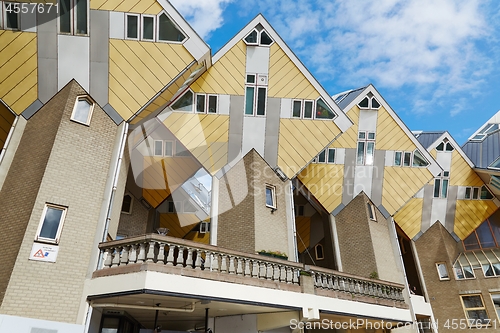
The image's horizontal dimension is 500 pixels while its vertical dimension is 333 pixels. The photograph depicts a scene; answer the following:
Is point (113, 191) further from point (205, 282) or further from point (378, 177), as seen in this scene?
point (378, 177)

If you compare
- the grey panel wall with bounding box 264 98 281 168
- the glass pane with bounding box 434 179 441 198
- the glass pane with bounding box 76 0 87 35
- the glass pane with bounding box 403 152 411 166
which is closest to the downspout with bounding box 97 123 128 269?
the glass pane with bounding box 76 0 87 35

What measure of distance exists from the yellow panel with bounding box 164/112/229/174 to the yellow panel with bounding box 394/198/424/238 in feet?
48.3

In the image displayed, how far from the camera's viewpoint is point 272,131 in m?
19.4

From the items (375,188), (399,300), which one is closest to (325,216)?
(375,188)

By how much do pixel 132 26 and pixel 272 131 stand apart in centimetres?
805

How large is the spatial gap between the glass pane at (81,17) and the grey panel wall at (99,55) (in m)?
0.25

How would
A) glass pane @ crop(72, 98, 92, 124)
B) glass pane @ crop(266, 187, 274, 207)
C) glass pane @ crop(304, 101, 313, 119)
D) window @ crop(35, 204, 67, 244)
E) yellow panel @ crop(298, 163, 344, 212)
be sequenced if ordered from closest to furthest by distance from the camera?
window @ crop(35, 204, 67, 244) → glass pane @ crop(72, 98, 92, 124) → glass pane @ crop(266, 187, 274, 207) → glass pane @ crop(304, 101, 313, 119) → yellow panel @ crop(298, 163, 344, 212)

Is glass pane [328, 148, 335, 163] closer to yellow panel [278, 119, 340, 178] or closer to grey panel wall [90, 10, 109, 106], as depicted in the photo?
yellow panel [278, 119, 340, 178]

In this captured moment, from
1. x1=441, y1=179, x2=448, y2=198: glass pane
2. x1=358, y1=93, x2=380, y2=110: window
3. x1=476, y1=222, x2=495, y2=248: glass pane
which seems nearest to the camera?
x1=358, y1=93, x2=380, y2=110: window

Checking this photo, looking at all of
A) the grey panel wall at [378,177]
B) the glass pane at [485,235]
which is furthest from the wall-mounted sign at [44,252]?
the glass pane at [485,235]

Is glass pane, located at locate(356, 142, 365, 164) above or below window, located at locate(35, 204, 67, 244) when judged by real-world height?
above

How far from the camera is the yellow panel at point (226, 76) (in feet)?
61.0

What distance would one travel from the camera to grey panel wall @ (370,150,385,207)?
2355 centimetres

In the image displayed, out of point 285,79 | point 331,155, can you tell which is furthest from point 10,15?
point 331,155
